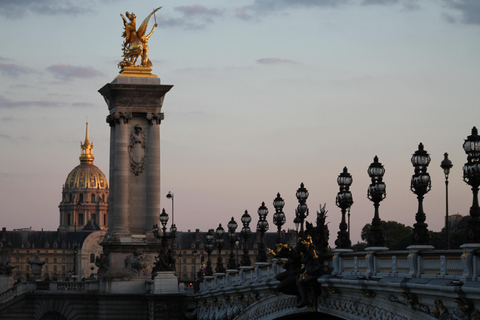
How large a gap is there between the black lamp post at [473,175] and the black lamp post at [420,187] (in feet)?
10.4

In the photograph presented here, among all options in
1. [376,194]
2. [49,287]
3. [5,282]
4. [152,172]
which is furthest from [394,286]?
[5,282]

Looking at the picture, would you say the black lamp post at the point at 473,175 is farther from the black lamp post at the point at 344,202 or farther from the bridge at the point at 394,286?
the black lamp post at the point at 344,202

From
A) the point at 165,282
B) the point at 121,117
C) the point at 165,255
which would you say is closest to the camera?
the point at 165,255

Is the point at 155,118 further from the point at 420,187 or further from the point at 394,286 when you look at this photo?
the point at 394,286

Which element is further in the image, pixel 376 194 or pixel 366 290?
pixel 376 194

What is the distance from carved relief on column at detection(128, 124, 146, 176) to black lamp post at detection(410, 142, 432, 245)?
185 feet

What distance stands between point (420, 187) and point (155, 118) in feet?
186

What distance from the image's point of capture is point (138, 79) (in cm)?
8975

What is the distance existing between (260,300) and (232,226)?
16.2 metres

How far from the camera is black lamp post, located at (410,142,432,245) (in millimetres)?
32125

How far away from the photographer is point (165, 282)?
80250 millimetres

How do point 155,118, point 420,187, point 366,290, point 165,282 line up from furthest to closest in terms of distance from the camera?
point 155,118
point 165,282
point 366,290
point 420,187

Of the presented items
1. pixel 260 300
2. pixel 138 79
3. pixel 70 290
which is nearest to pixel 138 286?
pixel 70 290

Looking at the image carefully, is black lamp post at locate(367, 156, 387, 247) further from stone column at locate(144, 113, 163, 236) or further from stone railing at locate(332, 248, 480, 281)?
stone column at locate(144, 113, 163, 236)
